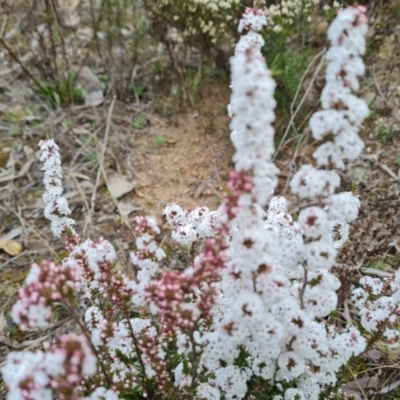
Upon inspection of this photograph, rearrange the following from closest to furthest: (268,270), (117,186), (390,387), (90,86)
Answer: (268,270) < (390,387) < (117,186) < (90,86)

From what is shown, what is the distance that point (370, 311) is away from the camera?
2371mm

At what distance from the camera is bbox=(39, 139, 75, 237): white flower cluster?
251 centimetres

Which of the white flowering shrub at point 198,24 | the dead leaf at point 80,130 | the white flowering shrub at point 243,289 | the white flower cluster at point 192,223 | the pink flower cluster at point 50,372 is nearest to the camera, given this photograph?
the pink flower cluster at point 50,372

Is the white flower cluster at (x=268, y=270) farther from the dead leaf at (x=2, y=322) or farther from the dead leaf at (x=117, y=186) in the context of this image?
the dead leaf at (x=117, y=186)

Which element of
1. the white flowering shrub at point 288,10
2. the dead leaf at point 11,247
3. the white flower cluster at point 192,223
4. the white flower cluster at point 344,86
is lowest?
the dead leaf at point 11,247

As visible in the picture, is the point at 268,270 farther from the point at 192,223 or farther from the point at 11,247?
the point at 11,247


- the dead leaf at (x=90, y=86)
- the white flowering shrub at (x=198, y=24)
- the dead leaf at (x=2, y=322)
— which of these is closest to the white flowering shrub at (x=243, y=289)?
the dead leaf at (x=2, y=322)

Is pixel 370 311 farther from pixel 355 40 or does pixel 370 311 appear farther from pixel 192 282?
pixel 355 40

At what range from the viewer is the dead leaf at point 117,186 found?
458 cm

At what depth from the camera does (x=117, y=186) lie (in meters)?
4.64


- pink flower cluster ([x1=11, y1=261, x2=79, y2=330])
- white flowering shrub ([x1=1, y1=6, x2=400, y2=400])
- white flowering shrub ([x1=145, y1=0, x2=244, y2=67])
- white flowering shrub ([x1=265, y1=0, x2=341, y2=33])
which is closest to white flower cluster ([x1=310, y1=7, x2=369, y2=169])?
white flowering shrub ([x1=1, y1=6, x2=400, y2=400])

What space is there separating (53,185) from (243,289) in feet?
4.02

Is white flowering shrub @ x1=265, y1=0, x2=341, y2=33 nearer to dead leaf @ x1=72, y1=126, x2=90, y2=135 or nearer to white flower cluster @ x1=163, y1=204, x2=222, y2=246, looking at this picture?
dead leaf @ x1=72, y1=126, x2=90, y2=135

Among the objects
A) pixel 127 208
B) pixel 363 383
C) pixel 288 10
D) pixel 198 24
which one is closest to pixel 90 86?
pixel 198 24
